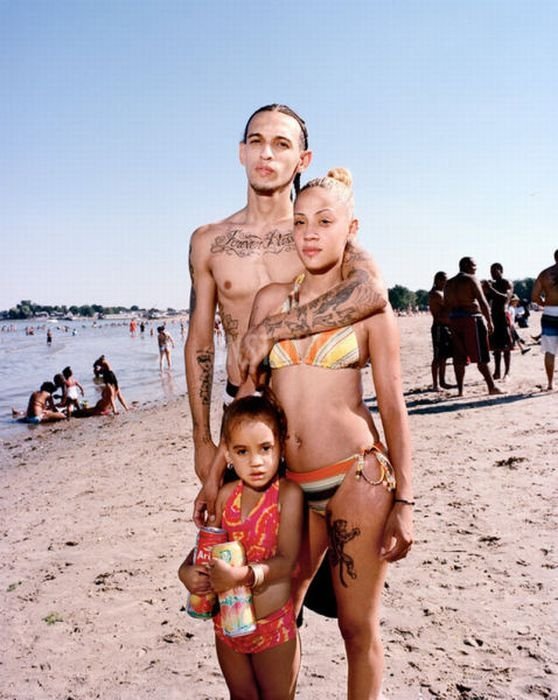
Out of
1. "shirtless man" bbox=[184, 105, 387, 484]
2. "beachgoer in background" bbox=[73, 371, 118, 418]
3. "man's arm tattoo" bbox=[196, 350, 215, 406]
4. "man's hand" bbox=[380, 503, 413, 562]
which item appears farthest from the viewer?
"beachgoer in background" bbox=[73, 371, 118, 418]

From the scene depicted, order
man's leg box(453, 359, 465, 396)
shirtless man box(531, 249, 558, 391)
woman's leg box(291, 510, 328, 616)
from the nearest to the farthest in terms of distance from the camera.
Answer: woman's leg box(291, 510, 328, 616)
shirtless man box(531, 249, 558, 391)
man's leg box(453, 359, 465, 396)

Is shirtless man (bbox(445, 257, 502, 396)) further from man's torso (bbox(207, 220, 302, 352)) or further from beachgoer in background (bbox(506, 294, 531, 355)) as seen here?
man's torso (bbox(207, 220, 302, 352))

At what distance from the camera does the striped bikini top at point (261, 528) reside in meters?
2.39

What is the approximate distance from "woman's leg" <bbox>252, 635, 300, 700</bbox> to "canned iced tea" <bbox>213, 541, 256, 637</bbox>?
0.24m

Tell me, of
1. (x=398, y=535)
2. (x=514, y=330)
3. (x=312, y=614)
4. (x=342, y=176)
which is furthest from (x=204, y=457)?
(x=514, y=330)

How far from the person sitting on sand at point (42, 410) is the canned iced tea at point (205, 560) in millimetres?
16121

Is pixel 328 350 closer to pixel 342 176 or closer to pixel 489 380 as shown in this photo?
pixel 342 176

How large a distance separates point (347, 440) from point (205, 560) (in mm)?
739

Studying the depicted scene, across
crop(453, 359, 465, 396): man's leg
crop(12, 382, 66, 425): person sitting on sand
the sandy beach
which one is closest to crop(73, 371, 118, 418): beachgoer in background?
crop(12, 382, 66, 425): person sitting on sand

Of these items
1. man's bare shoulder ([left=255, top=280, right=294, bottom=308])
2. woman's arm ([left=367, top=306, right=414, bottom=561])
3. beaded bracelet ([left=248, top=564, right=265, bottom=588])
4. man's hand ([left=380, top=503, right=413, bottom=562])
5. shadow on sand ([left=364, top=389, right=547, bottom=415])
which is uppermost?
man's bare shoulder ([left=255, top=280, right=294, bottom=308])

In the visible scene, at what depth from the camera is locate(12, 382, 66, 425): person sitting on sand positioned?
17.2 meters

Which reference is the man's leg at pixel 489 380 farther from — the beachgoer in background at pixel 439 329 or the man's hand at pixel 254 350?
the man's hand at pixel 254 350

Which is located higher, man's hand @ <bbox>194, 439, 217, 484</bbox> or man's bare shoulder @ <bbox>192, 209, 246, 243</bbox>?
man's bare shoulder @ <bbox>192, 209, 246, 243</bbox>

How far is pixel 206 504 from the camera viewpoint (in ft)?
8.80
